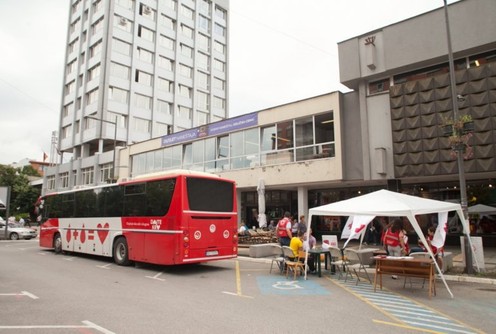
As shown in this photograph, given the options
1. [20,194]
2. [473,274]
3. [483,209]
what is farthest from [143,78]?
[473,274]

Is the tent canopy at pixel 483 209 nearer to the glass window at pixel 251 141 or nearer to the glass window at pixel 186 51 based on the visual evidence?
the glass window at pixel 251 141

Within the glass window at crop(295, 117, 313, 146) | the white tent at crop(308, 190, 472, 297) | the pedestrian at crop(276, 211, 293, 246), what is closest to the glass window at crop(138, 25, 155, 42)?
the glass window at crop(295, 117, 313, 146)

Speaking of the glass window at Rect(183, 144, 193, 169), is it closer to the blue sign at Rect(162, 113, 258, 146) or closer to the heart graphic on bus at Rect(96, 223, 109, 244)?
the blue sign at Rect(162, 113, 258, 146)

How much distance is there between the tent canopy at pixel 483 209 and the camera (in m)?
18.0

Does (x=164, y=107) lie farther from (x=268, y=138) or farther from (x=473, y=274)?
(x=473, y=274)

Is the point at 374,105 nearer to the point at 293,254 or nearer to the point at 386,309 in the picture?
the point at 293,254

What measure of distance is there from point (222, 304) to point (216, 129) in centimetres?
1928

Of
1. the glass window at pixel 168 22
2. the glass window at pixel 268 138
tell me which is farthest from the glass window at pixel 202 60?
the glass window at pixel 268 138

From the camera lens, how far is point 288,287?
959 cm

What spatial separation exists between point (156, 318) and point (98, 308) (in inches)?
55.7

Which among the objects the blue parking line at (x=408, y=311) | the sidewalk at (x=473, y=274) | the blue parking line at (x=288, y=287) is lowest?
the blue parking line at (x=408, y=311)

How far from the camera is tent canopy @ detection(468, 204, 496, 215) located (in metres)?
18.0

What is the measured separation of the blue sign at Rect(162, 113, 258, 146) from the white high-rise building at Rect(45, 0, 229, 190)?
620 inches

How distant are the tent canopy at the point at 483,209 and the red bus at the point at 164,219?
484 inches
